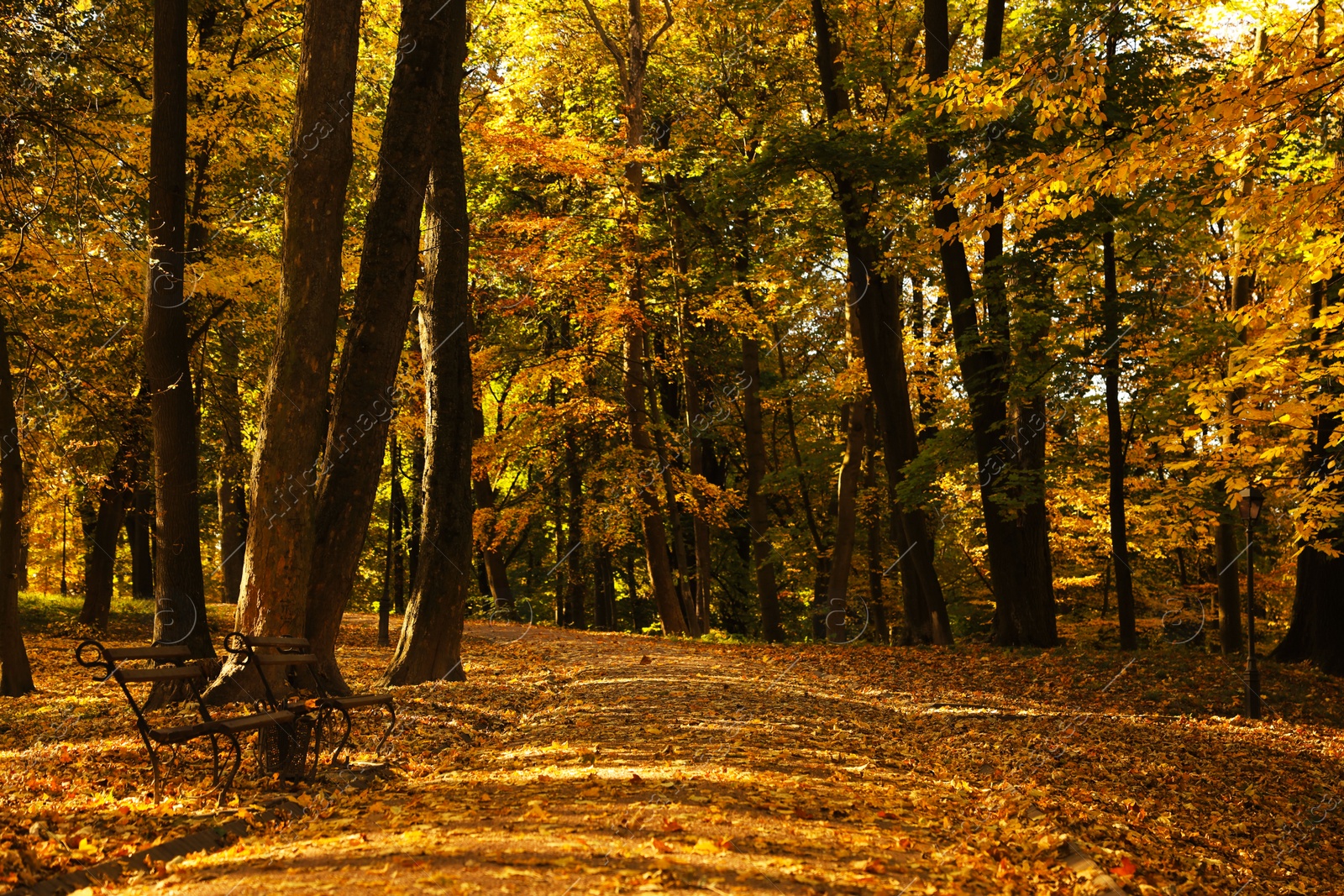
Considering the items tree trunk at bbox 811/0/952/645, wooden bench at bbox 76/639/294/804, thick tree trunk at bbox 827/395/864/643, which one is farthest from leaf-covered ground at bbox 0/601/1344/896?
thick tree trunk at bbox 827/395/864/643

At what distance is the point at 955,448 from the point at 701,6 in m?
11.1

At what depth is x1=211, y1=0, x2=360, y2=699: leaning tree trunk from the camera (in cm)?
740

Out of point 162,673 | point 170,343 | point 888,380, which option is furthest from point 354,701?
point 888,380

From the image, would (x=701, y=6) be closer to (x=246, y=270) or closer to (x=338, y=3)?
(x=246, y=270)

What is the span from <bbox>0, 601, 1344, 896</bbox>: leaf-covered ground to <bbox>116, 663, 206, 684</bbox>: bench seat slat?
619mm

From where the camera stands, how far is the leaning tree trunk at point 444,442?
10.2 metres

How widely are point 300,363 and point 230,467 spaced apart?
16287 mm

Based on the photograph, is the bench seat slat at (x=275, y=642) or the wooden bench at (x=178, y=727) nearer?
the wooden bench at (x=178, y=727)

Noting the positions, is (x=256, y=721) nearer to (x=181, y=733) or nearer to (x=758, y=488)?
(x=181, y=733)

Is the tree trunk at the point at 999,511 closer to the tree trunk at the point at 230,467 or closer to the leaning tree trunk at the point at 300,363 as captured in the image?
the leaning tree trunk at the point at 300,363

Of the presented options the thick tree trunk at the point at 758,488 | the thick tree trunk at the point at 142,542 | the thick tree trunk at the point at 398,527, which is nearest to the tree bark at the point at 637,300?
the thick tree trunk at the point at 758,488

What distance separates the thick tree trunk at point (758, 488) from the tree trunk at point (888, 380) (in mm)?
4118

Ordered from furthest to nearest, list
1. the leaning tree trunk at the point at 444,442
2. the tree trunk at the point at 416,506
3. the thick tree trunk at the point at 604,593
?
the thick tree trunk at the point at 604,593, the tree trunk at the point at 416,506, the leaning tree trunk at the point at 444,442

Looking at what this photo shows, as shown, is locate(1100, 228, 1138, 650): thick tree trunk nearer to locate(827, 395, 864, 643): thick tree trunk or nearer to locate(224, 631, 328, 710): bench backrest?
locate(827, 395, 864, 643): thick tree trunk
